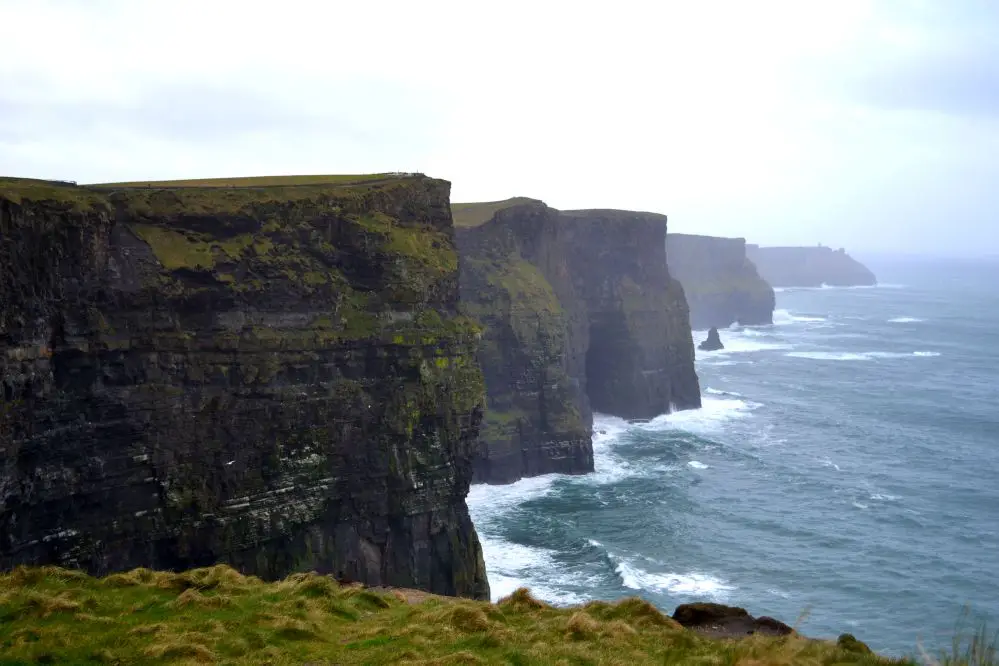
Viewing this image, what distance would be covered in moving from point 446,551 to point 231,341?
1564 cm

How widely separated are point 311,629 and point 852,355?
135 metres

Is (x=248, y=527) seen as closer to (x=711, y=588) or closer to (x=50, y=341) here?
(x=50, y=341)

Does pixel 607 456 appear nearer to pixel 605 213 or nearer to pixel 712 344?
pixel 605 213

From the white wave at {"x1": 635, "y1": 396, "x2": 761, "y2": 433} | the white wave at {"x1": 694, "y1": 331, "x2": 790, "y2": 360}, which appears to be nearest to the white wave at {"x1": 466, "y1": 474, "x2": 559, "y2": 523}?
the white wave at {"x1": 635, "y1": 396, "x2": 761, "y2": 433}

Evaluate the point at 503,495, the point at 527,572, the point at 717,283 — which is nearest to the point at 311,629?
the point at 527,572

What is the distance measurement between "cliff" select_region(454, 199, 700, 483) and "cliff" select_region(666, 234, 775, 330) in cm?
7500

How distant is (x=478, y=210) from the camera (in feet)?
277

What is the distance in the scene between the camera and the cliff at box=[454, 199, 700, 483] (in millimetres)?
73562

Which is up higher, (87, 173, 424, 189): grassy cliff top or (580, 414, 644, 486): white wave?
(87, 173, 424, 189): grassy cliff top

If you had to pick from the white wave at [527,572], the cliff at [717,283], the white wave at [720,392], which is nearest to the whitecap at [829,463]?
the white wave at [720,392]

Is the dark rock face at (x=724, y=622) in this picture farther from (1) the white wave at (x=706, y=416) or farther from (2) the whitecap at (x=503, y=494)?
(1) the white wave at (x=706, y=416)

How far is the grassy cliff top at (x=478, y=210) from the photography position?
3135 inches

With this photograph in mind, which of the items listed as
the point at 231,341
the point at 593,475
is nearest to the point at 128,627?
the point at 231,341

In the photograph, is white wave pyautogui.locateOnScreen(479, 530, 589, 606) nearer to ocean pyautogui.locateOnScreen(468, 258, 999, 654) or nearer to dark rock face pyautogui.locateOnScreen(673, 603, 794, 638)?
ocean pyautogui.locateOnScreen(468, 258, 999, 654)
